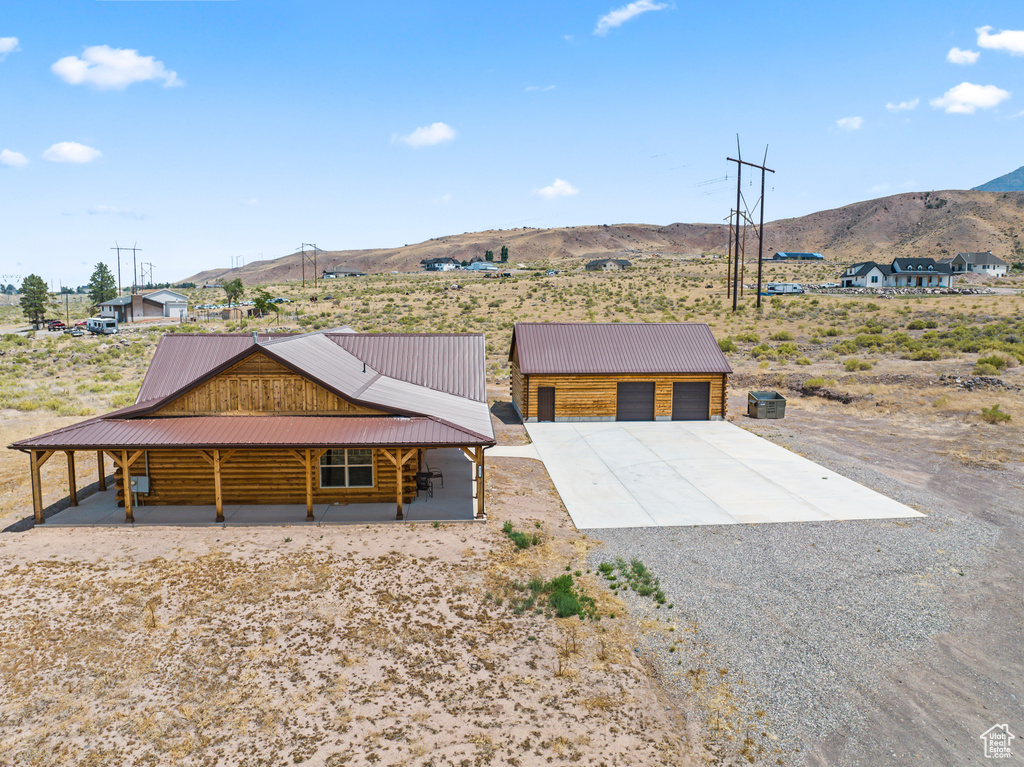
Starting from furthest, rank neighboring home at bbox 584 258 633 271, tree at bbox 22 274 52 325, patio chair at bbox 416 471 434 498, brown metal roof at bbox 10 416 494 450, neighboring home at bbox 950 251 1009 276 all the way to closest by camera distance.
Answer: neighboring home at bbox 584 258 633 271 < neighboring home at bbox 950 251 1009 276 < tree at bbox 22 274 52 325 < patio chair at bbox 416 471 434 498 < brown metal roof at bbox 10 416 494 450

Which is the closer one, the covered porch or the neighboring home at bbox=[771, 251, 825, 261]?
the covered porch

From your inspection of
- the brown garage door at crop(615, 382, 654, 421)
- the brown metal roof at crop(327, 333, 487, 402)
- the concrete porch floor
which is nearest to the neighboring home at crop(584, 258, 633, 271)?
the brown garage door at crop(615, 382, 654, 421)

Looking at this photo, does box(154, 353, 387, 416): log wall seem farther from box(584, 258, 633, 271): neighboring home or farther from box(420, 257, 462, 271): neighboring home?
box(420, 257, 462, 271): neighboring home

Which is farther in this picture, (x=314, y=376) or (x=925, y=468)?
(x=925, y=468)

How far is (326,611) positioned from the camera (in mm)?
11164

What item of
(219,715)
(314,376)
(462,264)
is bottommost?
(219,715)

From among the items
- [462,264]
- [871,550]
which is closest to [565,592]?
[871,550]

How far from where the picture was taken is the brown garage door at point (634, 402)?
94.0 feet

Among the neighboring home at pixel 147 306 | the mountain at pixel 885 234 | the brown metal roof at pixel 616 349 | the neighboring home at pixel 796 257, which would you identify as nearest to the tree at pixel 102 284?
the neighboring home at pixel 147 306

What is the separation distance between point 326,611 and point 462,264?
5685 inches

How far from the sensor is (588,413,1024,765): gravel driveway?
834 cm

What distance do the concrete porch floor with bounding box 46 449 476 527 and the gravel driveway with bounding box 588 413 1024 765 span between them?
4101 millimetres

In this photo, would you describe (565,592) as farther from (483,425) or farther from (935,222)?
(935,222)
